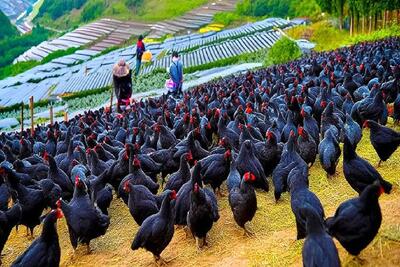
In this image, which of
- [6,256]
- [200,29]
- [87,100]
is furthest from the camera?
[200,29]

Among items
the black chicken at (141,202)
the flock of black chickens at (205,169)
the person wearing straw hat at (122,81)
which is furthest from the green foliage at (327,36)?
the black chicken at (141,202)

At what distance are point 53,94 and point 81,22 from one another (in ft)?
265

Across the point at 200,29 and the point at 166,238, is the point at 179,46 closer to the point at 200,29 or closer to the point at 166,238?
the point at 200,29

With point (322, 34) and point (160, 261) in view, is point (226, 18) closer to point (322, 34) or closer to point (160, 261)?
point (322, 34)

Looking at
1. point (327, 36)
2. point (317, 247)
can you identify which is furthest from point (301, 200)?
point (327, 36)

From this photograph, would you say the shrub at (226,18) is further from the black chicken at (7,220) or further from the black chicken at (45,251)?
the black chicken at (45,251)

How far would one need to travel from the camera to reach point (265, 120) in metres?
14.1

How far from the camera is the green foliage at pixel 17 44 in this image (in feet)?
323

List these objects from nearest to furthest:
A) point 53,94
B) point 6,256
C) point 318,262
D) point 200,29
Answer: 1. point 318,262
2. point 6,256
3. point 53,94
4. point 200,29

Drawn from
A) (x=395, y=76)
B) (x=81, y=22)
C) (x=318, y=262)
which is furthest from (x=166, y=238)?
(x=81, y=22)

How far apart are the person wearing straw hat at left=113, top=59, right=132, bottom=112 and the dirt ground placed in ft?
39.3

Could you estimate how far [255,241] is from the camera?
8891mm

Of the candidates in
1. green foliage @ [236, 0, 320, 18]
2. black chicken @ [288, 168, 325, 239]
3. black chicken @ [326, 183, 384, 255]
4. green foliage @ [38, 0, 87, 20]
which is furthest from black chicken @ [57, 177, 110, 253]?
green foliage @ [38, 0, 87, 20]

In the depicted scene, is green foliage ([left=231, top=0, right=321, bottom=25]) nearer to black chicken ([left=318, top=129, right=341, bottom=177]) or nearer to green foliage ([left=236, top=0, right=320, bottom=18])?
green foliage ([left=236, top=0, right=320, bottom=18])
